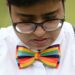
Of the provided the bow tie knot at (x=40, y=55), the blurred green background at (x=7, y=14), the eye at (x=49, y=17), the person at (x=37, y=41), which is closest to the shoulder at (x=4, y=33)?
the person at (x=37, y=41)

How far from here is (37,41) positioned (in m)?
0.81

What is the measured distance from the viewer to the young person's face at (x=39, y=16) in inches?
30.7

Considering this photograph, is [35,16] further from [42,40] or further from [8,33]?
[8,33]

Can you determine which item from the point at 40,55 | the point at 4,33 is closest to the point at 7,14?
the point at 4,33

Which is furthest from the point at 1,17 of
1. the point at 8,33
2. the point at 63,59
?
the point at 63,59

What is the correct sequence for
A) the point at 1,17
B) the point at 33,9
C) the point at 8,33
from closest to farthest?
1. the point at 33,9
2. the point at 8,33
3. the point at 1,17

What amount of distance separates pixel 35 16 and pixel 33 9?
0.08 ft

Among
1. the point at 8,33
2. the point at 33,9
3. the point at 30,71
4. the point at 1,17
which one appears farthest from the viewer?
the point at 1,17

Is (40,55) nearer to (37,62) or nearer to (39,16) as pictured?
(37,62)

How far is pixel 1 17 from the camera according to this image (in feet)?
6.75

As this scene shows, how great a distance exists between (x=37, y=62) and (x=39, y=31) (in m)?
0.14

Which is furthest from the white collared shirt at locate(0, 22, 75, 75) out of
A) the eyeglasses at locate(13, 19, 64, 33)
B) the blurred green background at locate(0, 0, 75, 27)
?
the blurred green background at locate(0, 0, 75, 27)

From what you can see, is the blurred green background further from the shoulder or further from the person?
the person

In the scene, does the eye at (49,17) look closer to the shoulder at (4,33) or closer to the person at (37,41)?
the person at (37,41)
